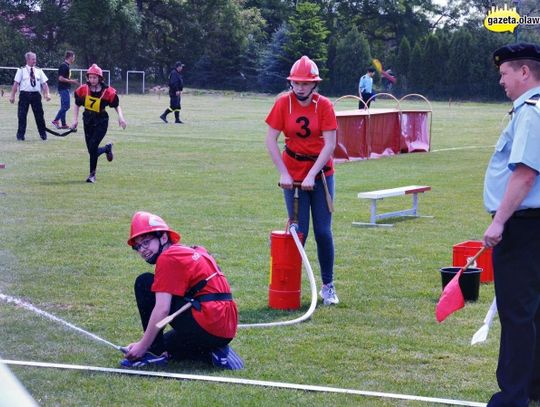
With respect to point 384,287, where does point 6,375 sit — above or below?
above

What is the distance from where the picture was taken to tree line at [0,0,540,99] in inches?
2963

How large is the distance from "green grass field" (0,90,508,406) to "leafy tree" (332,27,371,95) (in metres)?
60.4

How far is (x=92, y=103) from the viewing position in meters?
16.0

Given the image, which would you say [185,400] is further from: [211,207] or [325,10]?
[325,10]

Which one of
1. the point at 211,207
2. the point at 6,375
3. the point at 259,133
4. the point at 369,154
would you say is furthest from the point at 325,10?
the point at 6,375

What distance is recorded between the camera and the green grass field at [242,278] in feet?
19.6

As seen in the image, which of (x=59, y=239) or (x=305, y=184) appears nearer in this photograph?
(x=305, y=184)

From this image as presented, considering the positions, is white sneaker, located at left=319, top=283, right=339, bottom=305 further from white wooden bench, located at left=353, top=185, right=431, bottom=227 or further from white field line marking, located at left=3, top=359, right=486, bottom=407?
white wooden bench, located at left=353, top=185, right=431, bottom=227

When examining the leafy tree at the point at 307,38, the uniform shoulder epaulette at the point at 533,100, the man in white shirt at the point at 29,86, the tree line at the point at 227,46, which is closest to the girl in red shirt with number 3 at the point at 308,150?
the uniform shoulder epaulette at the point at 533,100

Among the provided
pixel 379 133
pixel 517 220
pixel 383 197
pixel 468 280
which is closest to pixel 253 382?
pixel 517 220

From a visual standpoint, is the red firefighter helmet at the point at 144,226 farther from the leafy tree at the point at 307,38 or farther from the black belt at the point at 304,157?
the leafy tree at the point at 307,38

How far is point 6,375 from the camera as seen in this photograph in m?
2.10

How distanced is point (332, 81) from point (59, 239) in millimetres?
72200

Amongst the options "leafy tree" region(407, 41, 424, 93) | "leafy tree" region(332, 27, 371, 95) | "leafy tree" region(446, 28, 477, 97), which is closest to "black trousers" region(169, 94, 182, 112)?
"leafy tree" region(446, 28, 477, 97)
